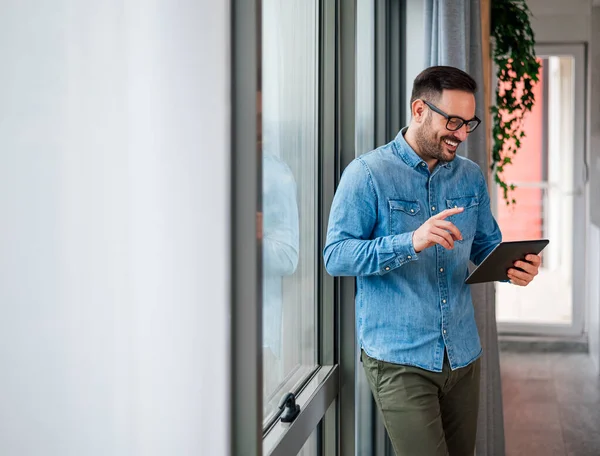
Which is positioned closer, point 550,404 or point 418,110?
point 418,110

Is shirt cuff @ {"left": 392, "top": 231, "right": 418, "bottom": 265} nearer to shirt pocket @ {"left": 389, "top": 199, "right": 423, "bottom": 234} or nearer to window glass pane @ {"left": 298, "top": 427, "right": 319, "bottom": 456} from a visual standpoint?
shirt pocket @ {"left": 389, "top": 199, "right": 423, "bottom": 234}

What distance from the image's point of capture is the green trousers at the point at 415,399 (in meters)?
1.76

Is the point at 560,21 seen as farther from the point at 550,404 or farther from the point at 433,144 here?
the point at 433,144

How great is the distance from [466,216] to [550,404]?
9.29ft

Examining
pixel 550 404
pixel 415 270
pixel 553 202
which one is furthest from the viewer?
pixel 553 202

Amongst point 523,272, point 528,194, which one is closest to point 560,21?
point 528,194

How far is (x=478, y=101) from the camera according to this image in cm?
267

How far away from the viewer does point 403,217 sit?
1778 millimetres

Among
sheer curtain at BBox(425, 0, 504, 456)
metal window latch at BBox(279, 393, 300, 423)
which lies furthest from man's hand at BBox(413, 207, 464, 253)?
sheer curtain at BBox(425, 0, 504, 456)

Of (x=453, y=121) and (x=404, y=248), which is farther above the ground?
(x=453, y=121)

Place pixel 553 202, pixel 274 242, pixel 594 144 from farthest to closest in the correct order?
pixel 553 202 → pixel 594 144 → pixel 274 242

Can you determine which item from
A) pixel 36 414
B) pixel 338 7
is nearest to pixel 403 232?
pixel 338 7

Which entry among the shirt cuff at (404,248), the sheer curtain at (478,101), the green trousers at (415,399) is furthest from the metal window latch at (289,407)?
the sheer curtain at (478,101)

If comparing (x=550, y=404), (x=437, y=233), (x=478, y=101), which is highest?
(x=478, y=101)
